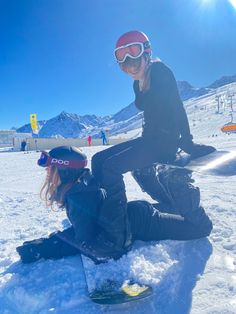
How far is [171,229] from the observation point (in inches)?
136

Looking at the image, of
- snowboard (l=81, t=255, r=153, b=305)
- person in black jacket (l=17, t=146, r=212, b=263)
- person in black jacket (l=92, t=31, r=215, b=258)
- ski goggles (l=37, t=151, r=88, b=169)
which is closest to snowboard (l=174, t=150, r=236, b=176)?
person in black jacket (l=92, t=31, r=215, b=258)

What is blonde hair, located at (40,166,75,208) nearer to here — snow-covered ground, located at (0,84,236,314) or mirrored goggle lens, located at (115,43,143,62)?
snow-covered ground, located at (0,84,236,314)

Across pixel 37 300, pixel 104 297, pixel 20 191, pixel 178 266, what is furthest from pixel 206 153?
pixel 20 191

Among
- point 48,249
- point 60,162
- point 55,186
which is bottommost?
point 48,249

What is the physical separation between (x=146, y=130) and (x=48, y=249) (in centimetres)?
169

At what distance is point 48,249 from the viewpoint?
3352 mm

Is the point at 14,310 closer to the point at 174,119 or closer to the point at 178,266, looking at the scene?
the point at 178,266

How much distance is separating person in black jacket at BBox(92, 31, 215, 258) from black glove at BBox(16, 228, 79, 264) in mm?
659

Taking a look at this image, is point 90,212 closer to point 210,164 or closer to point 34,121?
point 210,164

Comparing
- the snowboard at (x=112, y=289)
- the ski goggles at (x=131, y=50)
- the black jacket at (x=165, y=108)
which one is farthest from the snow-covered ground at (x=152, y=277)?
the ski goggles at (x=131, y=50)

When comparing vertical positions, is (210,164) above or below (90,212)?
above

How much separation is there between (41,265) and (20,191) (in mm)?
5002

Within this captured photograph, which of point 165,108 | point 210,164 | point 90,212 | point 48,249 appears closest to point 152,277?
point 90,212

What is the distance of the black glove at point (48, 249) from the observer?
10.8 feet
